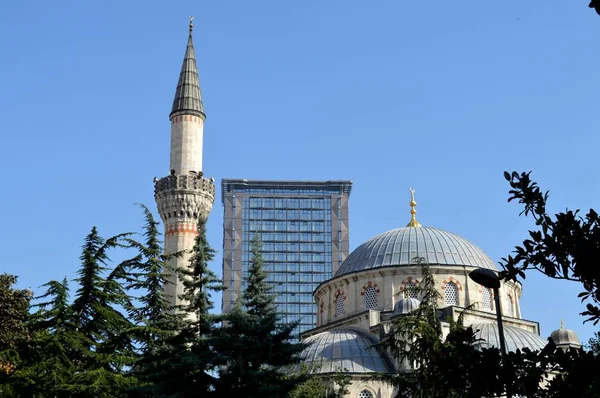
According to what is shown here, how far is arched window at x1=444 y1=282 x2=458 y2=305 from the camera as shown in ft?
115

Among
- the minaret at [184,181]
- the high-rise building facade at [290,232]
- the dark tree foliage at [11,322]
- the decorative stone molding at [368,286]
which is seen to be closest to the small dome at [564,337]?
the decorative stone molding at [368,286]

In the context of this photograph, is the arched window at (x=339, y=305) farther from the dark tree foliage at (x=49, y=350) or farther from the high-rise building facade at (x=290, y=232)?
the high-rise building facade at (x=290, y=232)

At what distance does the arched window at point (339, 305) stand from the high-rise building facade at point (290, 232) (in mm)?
49419

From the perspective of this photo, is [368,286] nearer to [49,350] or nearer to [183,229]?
[183,229]

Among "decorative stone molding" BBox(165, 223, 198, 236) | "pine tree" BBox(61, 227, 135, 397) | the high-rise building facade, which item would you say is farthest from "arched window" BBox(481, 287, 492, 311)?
the high-rise building facade

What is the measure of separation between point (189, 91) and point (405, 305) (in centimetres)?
1154

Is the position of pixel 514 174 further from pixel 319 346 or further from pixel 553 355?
pixel 319 346

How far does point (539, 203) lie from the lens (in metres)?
9.53

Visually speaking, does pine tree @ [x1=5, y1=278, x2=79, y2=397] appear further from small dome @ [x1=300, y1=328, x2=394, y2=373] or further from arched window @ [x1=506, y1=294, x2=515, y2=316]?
arched window @ [x1=506, y1=294, x2=515, y2=316]

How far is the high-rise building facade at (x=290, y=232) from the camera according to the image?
88.5 metres

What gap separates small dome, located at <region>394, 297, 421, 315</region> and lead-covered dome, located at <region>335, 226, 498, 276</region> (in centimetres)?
362

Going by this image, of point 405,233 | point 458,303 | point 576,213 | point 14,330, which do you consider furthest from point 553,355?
point 405,233

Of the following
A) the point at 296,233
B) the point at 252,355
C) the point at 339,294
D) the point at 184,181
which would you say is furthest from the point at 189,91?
the point at 296,233

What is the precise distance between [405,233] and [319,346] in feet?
27.0
